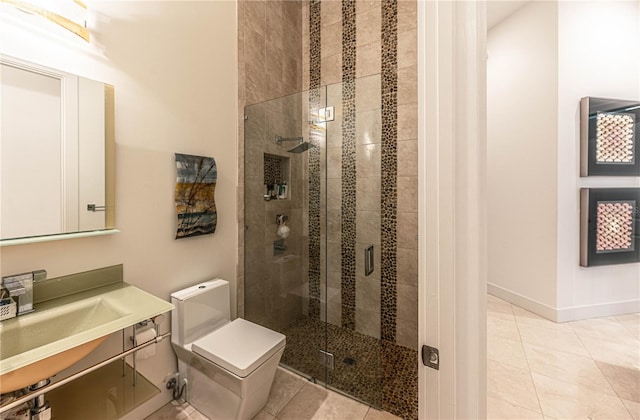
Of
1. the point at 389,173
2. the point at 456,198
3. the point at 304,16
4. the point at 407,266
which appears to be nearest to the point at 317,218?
the point at 389,173

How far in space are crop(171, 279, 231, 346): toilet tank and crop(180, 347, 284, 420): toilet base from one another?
0.14 metres

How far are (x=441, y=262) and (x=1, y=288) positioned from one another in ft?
4.97

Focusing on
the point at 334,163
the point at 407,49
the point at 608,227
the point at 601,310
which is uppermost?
the point at 407,49

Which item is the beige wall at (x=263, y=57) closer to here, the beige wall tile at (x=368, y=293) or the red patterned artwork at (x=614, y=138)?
the beige wall tile at (x=368, y=293)

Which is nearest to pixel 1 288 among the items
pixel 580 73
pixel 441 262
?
pixel 441 262

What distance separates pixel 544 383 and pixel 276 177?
2.34 meters

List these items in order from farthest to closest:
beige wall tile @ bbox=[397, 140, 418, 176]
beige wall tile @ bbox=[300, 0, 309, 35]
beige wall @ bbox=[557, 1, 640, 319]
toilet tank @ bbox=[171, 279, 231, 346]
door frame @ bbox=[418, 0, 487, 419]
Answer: beige wall tile @ bbox=[300, 0, 309, 35] < beige wall @ bbox=[557, 1, 640, 319] < beige wall tile @ bbox=[397, 140, 418, 176] < toilet tank @ bbox=[171, 279, 231, 346] < door frame @ bbox=[418, 0, 487, 419]

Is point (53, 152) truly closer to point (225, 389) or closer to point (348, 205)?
point (225, 389)

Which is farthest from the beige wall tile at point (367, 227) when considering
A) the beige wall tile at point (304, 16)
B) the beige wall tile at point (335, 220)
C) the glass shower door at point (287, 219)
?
the beige wall tile at point (304, 16)

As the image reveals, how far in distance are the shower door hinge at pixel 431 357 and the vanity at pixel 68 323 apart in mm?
990

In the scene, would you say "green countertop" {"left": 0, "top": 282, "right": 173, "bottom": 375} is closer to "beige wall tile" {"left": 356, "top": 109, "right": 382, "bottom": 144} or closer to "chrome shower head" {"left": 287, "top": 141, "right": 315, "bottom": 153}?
"chrome shower head" {"left": 287, "top": 141, "right": 315, "bottom": 153}

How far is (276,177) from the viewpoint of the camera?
2004 millimetres

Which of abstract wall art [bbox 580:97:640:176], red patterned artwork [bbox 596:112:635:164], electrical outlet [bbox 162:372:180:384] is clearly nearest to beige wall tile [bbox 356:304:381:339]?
electrical outlet [bbox 162:372:180:384]

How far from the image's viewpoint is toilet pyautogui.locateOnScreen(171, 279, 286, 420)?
1.29 metres
